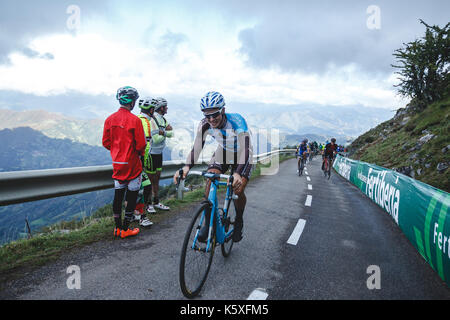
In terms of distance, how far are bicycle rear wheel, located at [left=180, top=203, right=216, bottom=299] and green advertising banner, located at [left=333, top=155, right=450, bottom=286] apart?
3.09m

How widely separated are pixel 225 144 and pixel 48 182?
294cm

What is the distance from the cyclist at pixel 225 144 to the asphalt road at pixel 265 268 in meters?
0.67

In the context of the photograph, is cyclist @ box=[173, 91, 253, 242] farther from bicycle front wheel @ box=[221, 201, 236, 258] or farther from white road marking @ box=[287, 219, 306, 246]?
white road marking @ box=[287, 219, 306, 246]

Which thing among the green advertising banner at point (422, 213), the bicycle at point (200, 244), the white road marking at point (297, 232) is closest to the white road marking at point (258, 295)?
the bicycle at point (200, 244)

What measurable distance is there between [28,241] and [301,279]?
162 inches

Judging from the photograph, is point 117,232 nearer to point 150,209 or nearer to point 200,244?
point 150,209

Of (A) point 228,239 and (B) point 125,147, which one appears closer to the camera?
(A) point 228,239

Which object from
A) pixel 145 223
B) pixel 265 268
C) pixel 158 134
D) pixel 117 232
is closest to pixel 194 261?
pixel 265 268

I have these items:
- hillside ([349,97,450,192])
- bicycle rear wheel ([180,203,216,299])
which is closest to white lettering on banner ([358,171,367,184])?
hillside ([349,97,450,192])

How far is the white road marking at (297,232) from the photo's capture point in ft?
15.2

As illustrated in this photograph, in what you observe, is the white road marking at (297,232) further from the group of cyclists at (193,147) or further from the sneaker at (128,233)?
the sneaker at (128,233)

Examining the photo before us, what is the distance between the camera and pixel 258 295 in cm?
287
